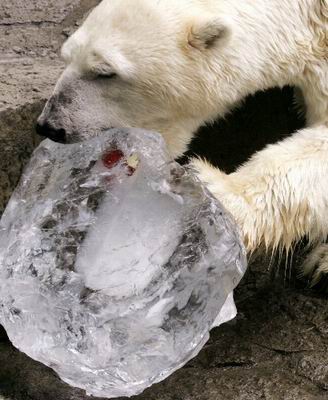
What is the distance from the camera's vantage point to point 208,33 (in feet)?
6.42

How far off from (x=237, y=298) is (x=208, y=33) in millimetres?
660

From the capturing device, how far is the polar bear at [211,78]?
6.47 feet

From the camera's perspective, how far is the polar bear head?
6.44 ft

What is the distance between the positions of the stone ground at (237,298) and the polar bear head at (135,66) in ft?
0.86

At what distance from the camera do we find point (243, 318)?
218 centimetres

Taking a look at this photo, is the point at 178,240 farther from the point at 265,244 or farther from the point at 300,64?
the point at 300,64

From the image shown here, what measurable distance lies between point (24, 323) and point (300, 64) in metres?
0.85

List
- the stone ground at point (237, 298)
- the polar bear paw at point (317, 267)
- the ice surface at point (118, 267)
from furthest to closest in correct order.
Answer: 1. the polar bear paw at point (317, 267)
2. the stone ground at point (237, 298)
3. the ice surface at point (118, 267)

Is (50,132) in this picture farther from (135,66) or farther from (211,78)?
(211,78)

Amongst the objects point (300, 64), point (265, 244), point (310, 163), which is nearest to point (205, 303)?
point (265, 244)

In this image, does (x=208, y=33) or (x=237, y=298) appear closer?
(x=208, y=33)

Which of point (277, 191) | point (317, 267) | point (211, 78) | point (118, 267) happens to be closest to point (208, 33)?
point (211, 78)

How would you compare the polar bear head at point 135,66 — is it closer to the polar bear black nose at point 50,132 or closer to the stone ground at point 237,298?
the polar bear black nose at point 50,132

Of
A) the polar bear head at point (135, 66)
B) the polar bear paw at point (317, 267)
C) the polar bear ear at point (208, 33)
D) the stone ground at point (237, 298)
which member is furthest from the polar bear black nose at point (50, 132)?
the polar bear paw at point (317, 267)
